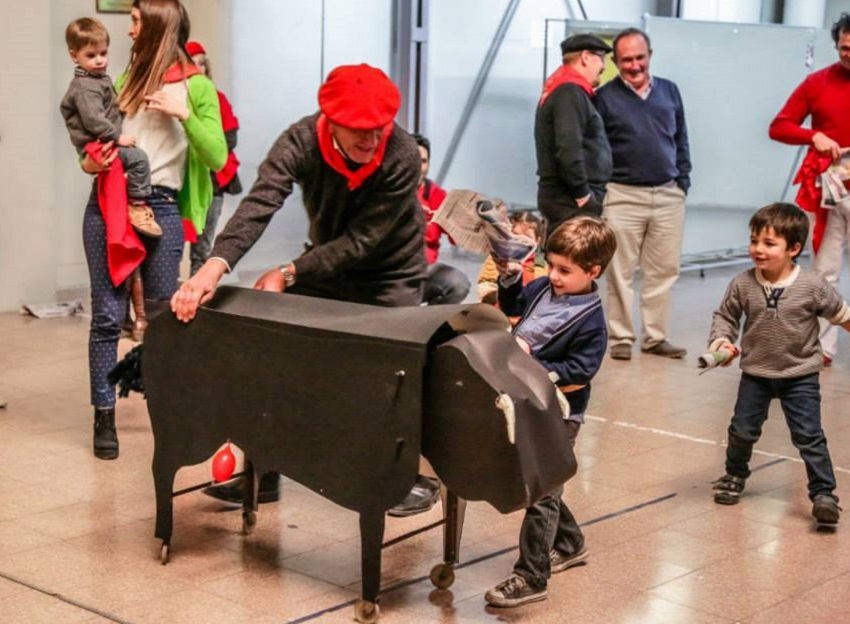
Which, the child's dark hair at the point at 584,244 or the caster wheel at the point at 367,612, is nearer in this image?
the caster wheel at the point at 367,612

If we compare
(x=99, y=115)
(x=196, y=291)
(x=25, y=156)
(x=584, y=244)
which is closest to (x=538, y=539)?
(x=584, y=244)

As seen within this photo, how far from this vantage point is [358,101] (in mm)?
4398

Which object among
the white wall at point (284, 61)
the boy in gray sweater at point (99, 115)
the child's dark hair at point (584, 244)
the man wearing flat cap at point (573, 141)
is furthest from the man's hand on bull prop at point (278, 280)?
the white wall at point (284, 61)

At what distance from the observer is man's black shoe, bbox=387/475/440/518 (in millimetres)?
5340

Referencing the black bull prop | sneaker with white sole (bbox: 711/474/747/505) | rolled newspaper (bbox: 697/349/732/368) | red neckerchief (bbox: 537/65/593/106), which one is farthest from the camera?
red neckerchief (bbox: 537/65/593/106)

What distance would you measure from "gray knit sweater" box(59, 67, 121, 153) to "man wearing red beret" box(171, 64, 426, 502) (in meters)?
1.32

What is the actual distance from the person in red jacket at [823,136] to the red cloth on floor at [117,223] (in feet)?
13.0

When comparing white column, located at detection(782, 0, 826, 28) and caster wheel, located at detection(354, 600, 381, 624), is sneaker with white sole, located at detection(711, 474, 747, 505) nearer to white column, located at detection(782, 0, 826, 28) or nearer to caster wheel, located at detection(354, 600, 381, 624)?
caster wheel, located at detection(354, 600, 381, 624)

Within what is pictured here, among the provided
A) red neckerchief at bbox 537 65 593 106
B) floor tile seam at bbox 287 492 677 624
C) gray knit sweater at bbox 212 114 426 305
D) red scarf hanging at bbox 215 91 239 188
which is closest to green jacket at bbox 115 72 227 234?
gray knit sweater at bbox 212 114 426 305

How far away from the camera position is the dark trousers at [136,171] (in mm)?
5711

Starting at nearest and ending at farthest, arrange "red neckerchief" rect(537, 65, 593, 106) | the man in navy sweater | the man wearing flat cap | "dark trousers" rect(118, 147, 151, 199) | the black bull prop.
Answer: the black bull prop < "dark trousers" rect(118, 147, 151, 199) < the man wearing flat cap < "red neckerchief" rect(537, 65, 593, 106) < the man in navy sweater

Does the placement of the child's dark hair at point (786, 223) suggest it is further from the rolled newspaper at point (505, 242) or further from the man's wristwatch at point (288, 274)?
the man's wristwatch at point (288, 274)

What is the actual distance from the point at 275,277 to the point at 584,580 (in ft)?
4.63

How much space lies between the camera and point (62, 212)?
33.0 ft
